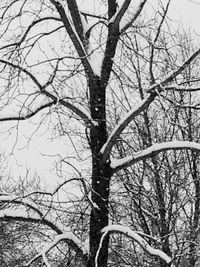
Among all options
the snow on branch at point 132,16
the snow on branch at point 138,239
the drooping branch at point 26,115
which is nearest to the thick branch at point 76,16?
the snow on branch at point 132,16

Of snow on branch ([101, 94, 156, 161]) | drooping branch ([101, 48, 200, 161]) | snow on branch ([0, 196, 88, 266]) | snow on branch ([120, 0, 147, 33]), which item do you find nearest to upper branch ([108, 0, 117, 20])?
snow on branch ([120, 0, 147, 33])

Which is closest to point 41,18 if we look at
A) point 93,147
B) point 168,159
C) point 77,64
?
point 77,64

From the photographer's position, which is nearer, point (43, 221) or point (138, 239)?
point (138, 239)

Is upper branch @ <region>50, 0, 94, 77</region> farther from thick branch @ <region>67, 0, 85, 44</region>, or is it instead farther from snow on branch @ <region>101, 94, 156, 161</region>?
snow on branch @ <region>101, 94, 156, 161</region>

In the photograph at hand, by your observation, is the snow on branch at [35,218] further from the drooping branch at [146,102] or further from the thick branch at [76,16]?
the thick branch at [76,16]

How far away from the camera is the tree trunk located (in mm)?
6711

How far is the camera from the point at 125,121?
670 cm

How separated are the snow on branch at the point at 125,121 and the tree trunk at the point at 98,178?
0.19 m

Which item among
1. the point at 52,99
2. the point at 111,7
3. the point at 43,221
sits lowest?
the point at 43,221

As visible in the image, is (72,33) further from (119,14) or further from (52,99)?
(52,99)

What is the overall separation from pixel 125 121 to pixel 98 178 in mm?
916

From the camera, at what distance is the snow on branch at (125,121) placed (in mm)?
6535

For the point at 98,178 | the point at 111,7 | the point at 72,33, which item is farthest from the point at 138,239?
the point at 111,7

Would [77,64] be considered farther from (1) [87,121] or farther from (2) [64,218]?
(2) [64,218]
